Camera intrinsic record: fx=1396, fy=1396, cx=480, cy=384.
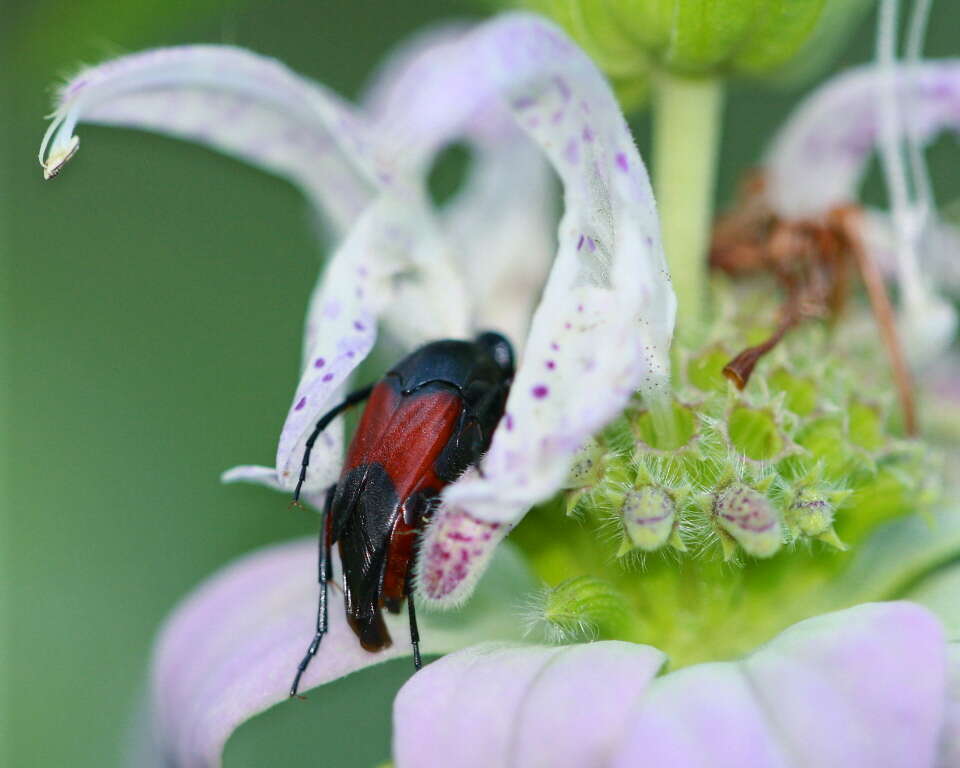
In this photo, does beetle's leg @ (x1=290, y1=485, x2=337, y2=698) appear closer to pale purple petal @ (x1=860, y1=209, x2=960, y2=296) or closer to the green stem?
the green stem

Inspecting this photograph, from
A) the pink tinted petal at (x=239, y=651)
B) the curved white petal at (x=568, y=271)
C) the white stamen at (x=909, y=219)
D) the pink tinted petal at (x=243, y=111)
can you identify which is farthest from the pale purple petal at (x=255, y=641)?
the white stamen at (x=909, y=219)

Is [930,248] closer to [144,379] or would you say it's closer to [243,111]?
[243,111]

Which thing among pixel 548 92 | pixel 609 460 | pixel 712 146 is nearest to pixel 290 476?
pixel 609 460

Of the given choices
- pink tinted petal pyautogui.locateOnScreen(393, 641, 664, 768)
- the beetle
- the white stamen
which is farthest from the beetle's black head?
the white stamen

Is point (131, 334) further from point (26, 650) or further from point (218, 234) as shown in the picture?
point (26, 650)

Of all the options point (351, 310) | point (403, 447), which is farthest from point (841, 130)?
point (403, 447)

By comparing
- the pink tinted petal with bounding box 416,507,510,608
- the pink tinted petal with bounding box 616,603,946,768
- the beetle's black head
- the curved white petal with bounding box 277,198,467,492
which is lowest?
the pink tinted petal with bounding box 616,603,946,768

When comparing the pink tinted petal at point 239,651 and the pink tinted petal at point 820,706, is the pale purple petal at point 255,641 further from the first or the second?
the pink tinted petal at point 820,706
